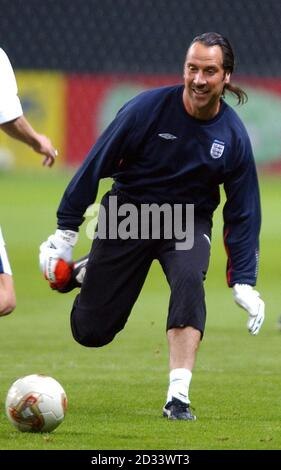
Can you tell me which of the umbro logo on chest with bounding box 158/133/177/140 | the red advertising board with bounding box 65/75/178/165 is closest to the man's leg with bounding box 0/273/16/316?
the umbro logo on chest with bounding box 158/133/177/140

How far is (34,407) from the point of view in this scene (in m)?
6.42

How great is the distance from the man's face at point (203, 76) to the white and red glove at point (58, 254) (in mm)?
1090

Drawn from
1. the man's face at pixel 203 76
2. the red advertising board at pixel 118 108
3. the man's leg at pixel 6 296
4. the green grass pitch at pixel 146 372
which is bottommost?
the red advertising board at pixel 118 108

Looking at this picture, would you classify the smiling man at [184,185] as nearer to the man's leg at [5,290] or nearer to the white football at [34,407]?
the man's leg at [5,290]

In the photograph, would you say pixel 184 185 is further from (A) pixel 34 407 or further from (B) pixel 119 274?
(A) pixel 34 407

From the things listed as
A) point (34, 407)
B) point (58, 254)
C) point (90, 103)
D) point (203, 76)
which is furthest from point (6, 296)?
point (90, 103)

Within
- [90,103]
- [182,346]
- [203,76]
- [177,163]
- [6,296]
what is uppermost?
[203,76]

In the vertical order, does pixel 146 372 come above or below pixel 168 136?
below

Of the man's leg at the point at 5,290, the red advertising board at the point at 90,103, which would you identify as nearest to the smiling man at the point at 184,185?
the man's leg at the point at 5,290

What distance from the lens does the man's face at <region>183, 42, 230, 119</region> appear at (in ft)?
22.9

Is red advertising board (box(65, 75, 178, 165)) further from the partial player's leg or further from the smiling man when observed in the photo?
the smiling man

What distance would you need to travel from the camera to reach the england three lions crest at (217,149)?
7.17 metres

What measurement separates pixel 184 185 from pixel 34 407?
5.56 feet

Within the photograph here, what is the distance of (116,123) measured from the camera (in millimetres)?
7176
